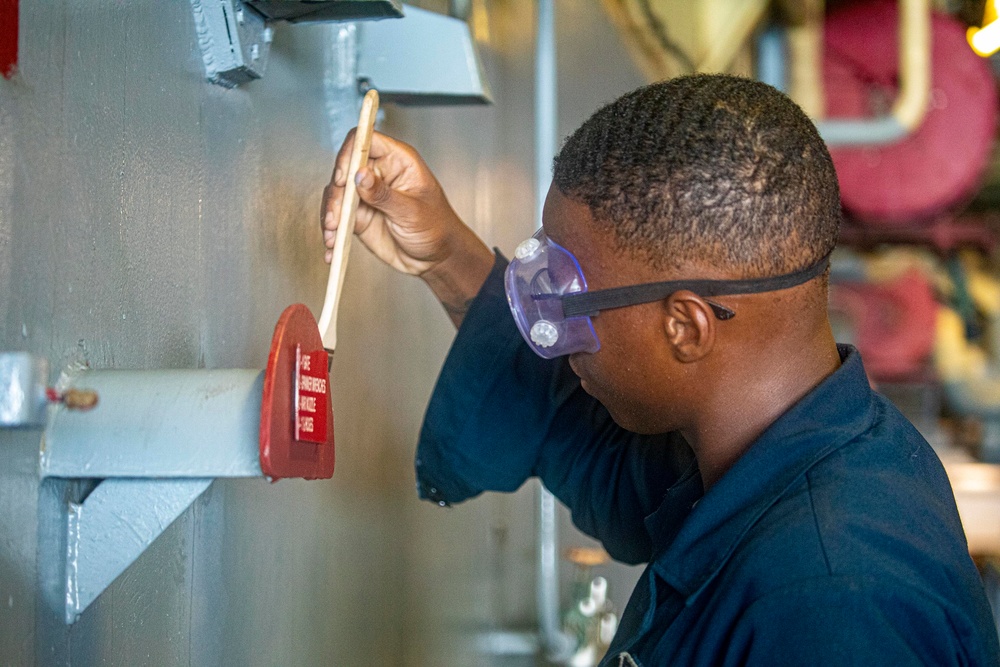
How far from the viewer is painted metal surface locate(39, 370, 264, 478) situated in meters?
0.63

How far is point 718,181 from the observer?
0.83 metres

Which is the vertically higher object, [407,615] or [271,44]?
[271,44]

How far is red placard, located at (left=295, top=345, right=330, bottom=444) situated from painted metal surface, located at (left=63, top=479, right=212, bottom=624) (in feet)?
0.24

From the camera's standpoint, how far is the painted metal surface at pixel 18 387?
52 centimetres

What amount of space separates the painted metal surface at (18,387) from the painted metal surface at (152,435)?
0.10 meters

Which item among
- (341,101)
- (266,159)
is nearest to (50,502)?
(266,159)

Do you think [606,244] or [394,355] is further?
[394,355]

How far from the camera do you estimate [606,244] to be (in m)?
0.89

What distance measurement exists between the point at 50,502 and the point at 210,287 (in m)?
0.27

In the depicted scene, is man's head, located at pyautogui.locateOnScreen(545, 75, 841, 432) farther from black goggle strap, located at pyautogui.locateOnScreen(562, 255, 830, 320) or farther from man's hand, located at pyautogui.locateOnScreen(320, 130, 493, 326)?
man's hand, located at pyautogui.locateOnScreen(320, 130, 493, 326)

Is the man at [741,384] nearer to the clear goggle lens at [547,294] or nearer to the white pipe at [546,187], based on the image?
the clear goggle lens at [547,294]

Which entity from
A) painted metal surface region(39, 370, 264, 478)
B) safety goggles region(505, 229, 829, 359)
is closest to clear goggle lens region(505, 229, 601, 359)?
safety goggles region(505, 229, 829, 359)

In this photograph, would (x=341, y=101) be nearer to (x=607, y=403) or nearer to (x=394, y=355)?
(x=394, y=355)

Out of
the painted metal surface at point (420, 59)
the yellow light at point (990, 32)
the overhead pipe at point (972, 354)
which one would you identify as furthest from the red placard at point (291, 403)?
the overhead pipe at point (972, 354)
